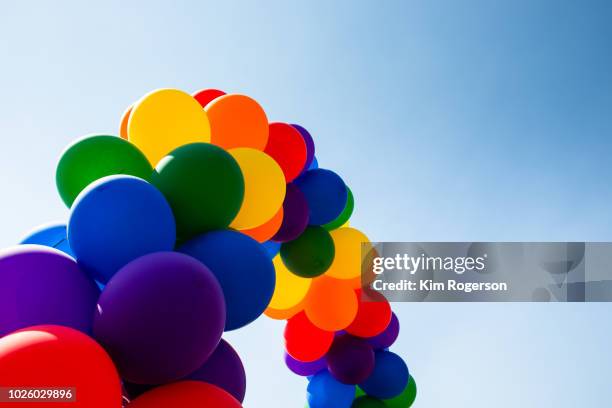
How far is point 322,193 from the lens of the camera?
498 cm

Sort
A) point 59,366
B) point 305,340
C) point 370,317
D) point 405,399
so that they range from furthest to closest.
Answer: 1. point 405,399
2. point 370,317
3. point 305,340
4. point 59,366

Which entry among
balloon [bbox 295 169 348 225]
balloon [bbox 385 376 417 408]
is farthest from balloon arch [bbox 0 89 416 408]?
balloon [bbox 385 376 417 408]

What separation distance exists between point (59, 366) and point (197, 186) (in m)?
1.18

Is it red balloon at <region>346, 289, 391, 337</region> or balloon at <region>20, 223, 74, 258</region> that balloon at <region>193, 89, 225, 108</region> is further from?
red balloon at <region>346, 289, 391, 337</region>

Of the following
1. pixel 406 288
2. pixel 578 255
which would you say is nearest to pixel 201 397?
pixel 406 288

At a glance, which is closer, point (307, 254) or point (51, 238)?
point (51, 238)

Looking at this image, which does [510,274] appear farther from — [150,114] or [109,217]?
[109,217]

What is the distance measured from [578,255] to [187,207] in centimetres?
474

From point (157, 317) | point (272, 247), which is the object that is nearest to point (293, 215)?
point (272, 247)

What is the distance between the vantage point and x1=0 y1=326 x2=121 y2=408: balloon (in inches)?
70.1

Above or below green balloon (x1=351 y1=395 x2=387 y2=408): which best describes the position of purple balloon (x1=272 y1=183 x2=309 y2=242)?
above

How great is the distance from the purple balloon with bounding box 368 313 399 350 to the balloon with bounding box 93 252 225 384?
374 centimetres

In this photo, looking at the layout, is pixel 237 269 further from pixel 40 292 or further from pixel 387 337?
pixel 387 337

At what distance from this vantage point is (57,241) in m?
2.85
